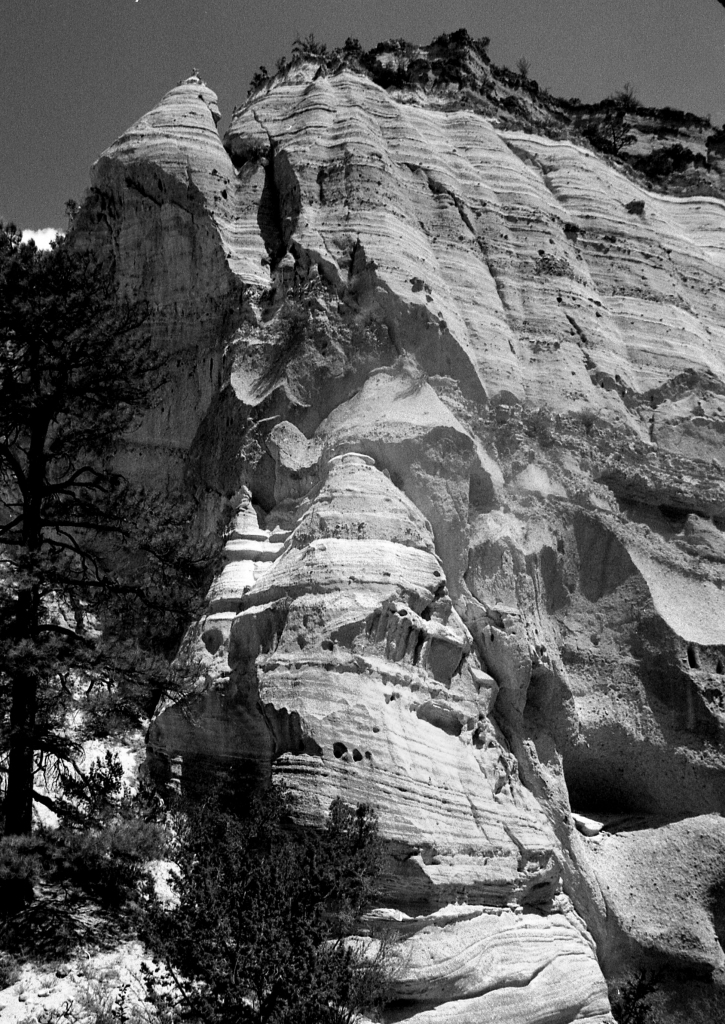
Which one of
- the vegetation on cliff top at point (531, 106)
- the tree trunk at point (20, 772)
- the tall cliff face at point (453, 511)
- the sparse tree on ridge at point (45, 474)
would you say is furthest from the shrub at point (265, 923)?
the vegetation on cliff top at point (531, 106)

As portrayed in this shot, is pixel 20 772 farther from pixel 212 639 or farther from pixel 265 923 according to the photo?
pixel 212 639

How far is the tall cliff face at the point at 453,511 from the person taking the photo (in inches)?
533

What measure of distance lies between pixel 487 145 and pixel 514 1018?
55.4 ft

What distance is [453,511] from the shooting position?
648 inches

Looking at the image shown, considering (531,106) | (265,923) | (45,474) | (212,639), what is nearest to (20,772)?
(265,923)

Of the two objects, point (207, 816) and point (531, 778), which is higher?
point (531, 778)

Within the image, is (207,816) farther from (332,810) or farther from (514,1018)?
(514,1018)

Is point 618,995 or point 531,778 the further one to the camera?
point 531,778

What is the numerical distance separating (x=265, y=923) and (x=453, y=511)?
7.37 meters

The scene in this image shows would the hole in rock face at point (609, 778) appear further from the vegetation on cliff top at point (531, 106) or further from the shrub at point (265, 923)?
the vegetation on cliff top at point (531, 106)

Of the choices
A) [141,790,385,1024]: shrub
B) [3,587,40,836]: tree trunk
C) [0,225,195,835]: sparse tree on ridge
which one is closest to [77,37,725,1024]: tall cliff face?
[141,790,385,1024]: shrub

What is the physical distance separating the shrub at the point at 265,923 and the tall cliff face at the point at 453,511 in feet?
3.07

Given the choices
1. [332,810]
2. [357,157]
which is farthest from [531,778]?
[357,157]

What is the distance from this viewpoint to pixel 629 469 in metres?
18.9
